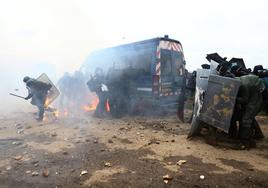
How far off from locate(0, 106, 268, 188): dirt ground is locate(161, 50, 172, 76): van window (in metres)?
1.97

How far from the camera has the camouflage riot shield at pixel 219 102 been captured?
18.2 feet

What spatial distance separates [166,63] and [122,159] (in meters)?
4.73

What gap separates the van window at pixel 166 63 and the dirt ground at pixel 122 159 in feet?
6.45

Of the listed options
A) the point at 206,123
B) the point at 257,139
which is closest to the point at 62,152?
the point at 206,123

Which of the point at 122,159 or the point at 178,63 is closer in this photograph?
the point at 122,159

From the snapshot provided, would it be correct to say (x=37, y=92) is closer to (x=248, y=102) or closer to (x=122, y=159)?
(x=122, y=159)

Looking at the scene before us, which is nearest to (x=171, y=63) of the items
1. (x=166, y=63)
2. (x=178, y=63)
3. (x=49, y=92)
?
(x=166, y=63)

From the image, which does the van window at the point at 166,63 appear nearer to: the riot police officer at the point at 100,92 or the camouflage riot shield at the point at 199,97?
the riot police officer at the point at 100,92

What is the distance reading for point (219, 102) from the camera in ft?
18.8

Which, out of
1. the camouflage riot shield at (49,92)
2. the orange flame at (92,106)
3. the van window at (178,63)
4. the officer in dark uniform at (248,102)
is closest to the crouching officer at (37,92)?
the camouflage riot shield at (49,92)

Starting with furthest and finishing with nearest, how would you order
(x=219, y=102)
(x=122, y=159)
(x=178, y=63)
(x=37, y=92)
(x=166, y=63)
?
1. (x=178, y=63)
2. (x=37, y=92)
3. (x=166, y=63)
4. (x=219, y=102)
5. (x=122, y=159)

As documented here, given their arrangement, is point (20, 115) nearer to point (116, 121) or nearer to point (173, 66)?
point (116, 121)

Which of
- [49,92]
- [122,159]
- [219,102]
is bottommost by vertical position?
[122,159]

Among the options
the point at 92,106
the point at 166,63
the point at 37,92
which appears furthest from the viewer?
the point at 92,106
